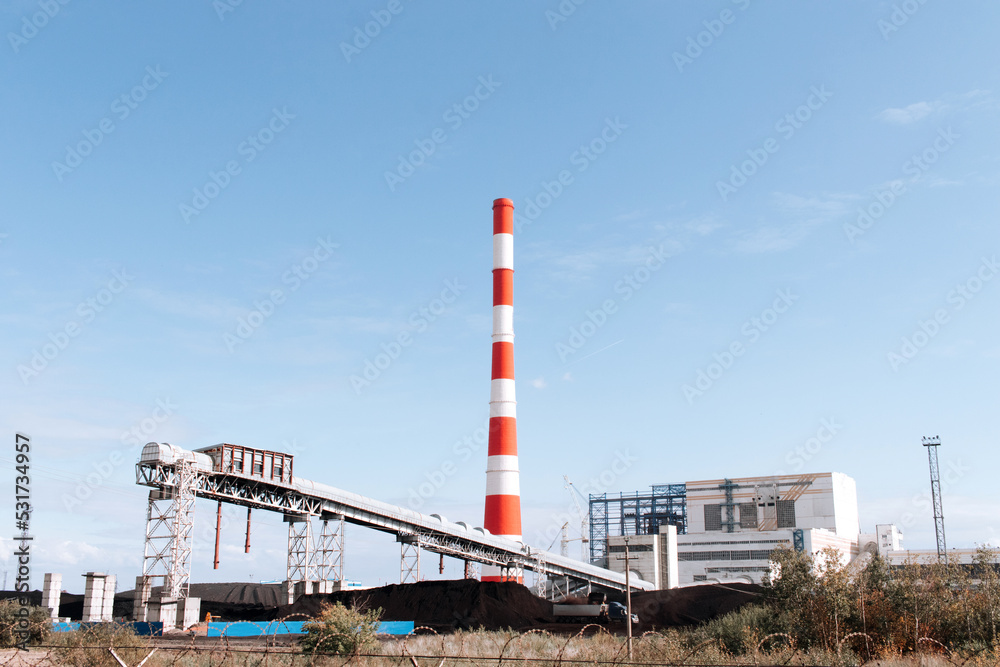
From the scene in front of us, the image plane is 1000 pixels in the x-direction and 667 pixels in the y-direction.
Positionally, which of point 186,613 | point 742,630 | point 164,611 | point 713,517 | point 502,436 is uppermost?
point 502,436

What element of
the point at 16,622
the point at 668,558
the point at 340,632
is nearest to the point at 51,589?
the point at 16,622

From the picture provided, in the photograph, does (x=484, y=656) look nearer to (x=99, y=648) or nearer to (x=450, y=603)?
(x=99, y=648)

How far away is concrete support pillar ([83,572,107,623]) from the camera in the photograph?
33688mm

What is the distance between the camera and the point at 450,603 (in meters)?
40.4

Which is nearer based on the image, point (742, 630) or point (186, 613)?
point (742, 630)

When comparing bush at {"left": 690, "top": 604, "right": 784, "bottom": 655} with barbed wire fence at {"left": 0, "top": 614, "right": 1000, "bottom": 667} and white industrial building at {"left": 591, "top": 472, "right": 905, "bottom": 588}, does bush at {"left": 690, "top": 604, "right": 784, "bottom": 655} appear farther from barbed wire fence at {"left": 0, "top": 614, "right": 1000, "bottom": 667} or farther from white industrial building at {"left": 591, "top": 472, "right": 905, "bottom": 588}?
white industrial building at {"left": 591, "top": 472, "right": 905, "bottom": 588}

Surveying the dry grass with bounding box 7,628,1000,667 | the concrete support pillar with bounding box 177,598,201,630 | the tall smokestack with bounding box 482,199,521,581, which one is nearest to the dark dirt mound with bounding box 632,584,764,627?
the tall smokestack with bounding box 482,199,521,581

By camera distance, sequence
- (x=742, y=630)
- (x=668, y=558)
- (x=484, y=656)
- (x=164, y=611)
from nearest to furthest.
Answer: (x=484, y=656) → (x=742, y=630) → (x=164, y=611) → (x=668, y=558)

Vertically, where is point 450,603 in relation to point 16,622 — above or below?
below

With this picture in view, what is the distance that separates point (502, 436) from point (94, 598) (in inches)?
969

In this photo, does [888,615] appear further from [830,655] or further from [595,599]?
[595,599]

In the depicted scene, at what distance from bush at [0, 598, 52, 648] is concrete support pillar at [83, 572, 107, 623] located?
4.95 metres

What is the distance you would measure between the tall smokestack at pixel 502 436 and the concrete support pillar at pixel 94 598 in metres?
23.8

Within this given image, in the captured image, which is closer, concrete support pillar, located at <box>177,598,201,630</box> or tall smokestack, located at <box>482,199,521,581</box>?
concrete support pillar, located at <box>177,598,201,630</box>
